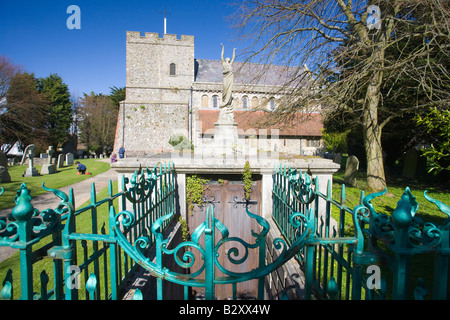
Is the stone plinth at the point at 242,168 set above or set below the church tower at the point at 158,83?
below

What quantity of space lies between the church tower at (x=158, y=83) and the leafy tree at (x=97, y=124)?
Answer: 13270 mm

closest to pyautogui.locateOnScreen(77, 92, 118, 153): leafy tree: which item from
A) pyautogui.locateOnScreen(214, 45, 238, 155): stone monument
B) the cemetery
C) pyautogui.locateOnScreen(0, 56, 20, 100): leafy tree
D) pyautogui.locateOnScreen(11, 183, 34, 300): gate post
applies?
pyautogui.locateOnScreen(0, 56, 20, 100): leafy tree

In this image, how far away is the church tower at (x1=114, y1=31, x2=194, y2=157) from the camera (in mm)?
24719

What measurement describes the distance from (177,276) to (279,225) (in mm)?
2302

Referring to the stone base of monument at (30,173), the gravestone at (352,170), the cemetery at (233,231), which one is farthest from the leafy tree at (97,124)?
the gravestone at (352,170)

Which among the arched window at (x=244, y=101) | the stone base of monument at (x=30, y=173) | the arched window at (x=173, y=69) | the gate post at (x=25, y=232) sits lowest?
the stone base of monument at (x=30, y=173)

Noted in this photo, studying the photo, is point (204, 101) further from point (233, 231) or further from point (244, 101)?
point (233, 231)

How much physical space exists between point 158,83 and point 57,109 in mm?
15736

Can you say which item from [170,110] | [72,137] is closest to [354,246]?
[170,110]

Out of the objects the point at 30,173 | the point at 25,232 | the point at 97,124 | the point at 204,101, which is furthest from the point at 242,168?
the point at 97,124

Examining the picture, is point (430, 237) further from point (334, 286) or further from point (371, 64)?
point (371, 64)

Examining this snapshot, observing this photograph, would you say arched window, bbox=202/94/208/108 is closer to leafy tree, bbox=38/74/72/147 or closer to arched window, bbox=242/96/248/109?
arched window, bbox=242/96/248/109

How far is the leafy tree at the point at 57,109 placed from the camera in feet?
104

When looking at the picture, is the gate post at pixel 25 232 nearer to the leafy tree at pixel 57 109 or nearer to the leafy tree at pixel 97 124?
the leafy tree at pixel 57 109
